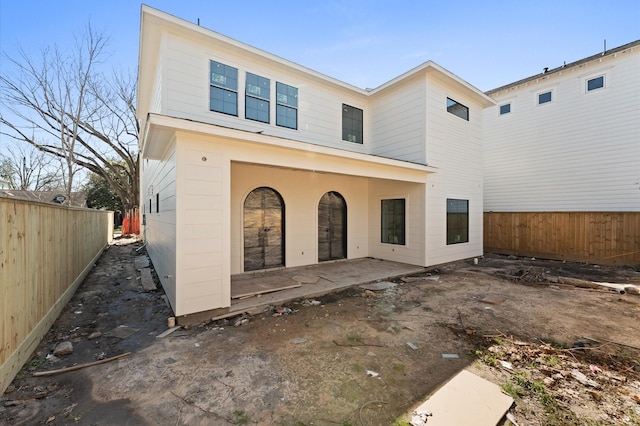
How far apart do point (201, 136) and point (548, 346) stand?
5756 millimetres

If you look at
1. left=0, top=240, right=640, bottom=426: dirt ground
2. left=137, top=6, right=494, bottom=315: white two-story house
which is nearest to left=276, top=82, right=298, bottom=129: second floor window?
left=137, top=6, right=494, bottom=315: white two-story house

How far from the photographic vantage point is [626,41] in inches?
372

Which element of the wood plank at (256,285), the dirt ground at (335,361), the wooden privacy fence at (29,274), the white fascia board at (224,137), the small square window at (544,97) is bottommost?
the dirt ground at (335,361)


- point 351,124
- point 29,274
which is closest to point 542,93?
point 351,124

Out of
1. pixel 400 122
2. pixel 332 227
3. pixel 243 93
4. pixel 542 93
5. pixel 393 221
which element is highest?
pixel 542 93

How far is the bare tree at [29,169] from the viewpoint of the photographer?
1513cm

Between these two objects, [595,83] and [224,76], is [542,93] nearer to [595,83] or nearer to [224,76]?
[595,83]

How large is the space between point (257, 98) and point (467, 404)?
285 inches

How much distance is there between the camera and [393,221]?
8711 millimetres

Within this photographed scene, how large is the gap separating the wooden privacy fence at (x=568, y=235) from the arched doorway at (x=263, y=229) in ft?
30.9

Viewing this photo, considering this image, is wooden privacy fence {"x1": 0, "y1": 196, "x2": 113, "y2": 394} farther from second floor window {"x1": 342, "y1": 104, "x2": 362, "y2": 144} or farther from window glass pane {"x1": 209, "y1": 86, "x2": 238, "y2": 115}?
second floor window {"x1": 342, "y1": 104, "x2": 362, "y2": 144}

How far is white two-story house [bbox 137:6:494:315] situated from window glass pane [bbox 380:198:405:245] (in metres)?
0.04

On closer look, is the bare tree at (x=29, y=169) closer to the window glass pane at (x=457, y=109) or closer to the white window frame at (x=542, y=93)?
the window glass pane at (x=457, y=109)

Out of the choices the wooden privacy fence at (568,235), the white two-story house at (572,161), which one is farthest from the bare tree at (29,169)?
the white two-story house at (572,161)
